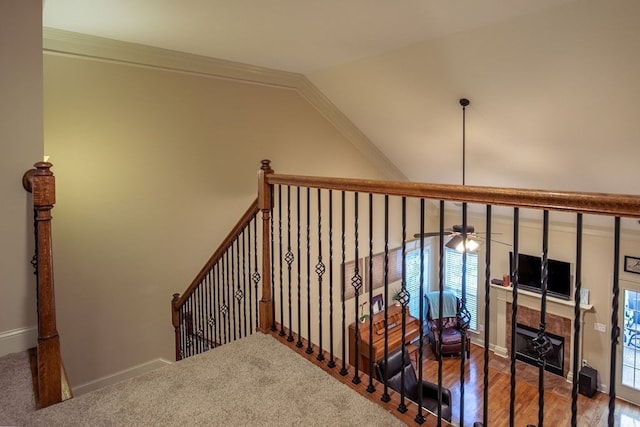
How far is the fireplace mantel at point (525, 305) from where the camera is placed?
22.4ft

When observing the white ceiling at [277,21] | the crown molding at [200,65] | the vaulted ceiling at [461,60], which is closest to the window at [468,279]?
the vaulted ceiling at [461,60]

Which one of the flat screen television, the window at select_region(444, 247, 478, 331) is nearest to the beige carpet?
the flat screen television

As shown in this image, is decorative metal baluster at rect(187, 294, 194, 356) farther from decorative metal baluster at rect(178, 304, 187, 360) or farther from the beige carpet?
the beige carpet

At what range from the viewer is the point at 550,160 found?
16.6 ft

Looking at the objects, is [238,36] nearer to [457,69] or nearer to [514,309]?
[457,69]

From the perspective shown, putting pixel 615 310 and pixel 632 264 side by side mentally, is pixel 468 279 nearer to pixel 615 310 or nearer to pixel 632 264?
pixel 632 264

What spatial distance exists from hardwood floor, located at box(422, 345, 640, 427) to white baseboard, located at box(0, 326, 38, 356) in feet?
17.8

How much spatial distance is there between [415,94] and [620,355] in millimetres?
5657

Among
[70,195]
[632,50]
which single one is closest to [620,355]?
[632,50]

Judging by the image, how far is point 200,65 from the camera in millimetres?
4324

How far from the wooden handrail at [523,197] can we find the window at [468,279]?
6.87 metres

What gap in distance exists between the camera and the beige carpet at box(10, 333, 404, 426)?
5.25 ft

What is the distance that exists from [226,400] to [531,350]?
6.79m

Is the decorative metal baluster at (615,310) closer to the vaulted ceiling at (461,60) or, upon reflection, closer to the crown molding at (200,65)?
the vaulted ceiling at (461,60)
